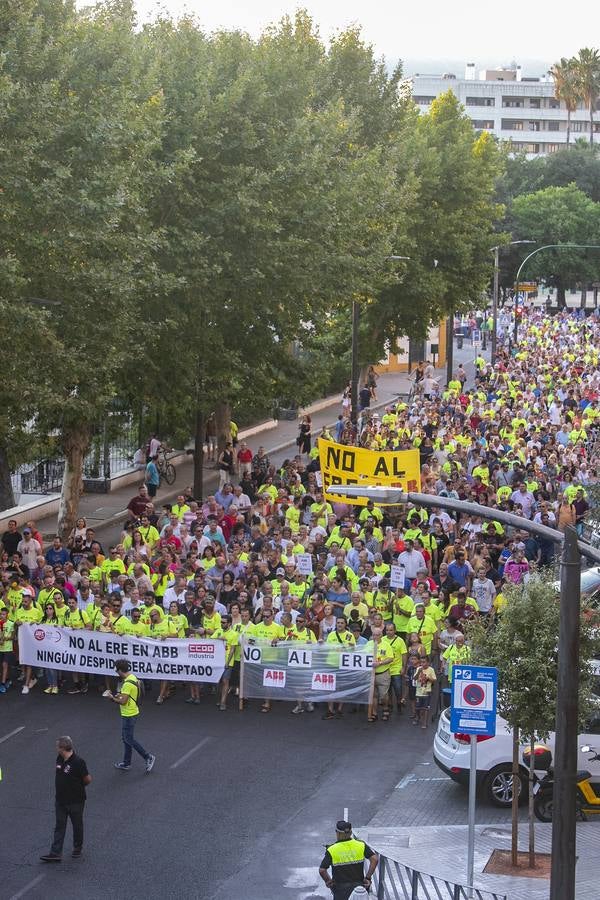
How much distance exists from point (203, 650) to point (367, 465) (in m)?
6.19

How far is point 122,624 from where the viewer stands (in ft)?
64.5

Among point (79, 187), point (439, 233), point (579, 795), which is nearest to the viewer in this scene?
point (579, 795)

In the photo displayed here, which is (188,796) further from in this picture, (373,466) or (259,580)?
(373,466)

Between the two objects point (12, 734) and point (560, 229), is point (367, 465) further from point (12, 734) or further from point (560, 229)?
point (560, 229)

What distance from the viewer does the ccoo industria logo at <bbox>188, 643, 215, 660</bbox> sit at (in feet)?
63.1

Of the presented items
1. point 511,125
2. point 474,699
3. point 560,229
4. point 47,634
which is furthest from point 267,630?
point 511,125

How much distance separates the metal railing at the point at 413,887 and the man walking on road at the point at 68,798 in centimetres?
308

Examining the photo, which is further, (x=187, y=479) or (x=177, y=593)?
(x=187, y=479)

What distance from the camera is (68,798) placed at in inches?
552

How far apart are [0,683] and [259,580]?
13.9ft

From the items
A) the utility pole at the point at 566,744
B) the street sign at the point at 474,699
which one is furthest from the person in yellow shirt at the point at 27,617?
the utility pole at the point at 566,744

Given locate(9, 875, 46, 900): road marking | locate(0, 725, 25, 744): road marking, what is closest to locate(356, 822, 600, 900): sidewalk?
locate(9, 875, 46, 900): road marking

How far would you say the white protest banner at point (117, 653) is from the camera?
19.3 meters

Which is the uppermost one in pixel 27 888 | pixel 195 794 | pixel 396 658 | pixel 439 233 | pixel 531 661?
pixel 439 233
